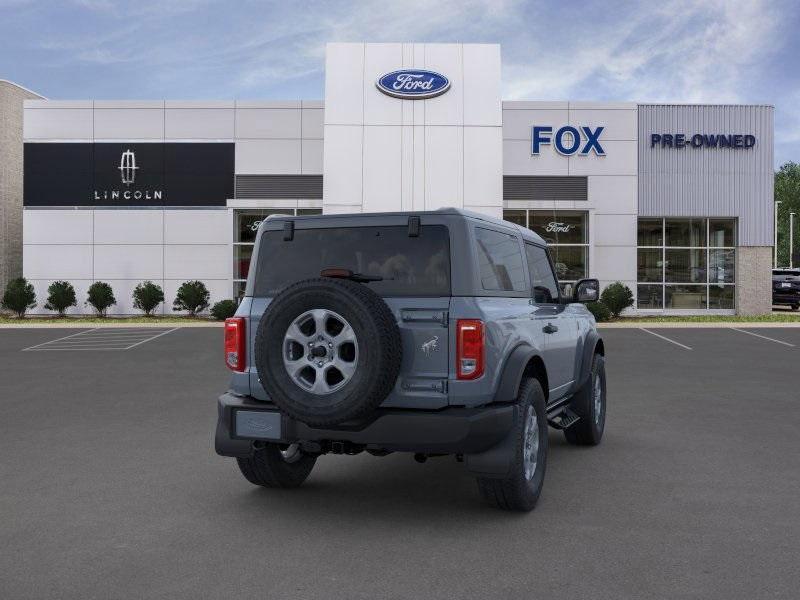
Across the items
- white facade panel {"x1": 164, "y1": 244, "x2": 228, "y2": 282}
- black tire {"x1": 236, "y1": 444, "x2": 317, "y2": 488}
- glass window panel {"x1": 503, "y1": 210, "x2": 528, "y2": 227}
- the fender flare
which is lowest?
black tire {"x1": 236, "y1": 444, "x2": 317, "y2": 488}

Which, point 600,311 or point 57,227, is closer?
point 600,311

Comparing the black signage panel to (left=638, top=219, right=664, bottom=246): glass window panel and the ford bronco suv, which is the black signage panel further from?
the ford bronco suv

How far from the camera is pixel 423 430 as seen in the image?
4.80m

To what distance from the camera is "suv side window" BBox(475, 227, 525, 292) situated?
5.33 meters

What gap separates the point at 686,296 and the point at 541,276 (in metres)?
26.7

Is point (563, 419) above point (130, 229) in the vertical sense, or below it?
below

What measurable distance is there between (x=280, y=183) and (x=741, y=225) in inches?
684

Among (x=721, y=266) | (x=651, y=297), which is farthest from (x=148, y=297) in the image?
(x=721, y=266)

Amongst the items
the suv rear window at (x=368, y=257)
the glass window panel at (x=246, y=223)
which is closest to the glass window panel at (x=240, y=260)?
the glass window panel at (x=246, y=223)

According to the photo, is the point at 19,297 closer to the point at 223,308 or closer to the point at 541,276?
the point at 223,308

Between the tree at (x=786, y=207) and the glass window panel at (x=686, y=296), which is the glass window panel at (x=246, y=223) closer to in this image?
the glass window panel at (x=686, y=296)

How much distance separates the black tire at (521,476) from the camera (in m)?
5.11

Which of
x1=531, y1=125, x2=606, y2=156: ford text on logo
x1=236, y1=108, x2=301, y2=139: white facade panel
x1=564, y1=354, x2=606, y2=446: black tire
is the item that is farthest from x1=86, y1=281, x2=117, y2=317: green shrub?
x1=564, y1=354, x2=606, y2=446: black tire

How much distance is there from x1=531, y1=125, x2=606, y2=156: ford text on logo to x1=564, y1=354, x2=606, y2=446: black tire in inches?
937
